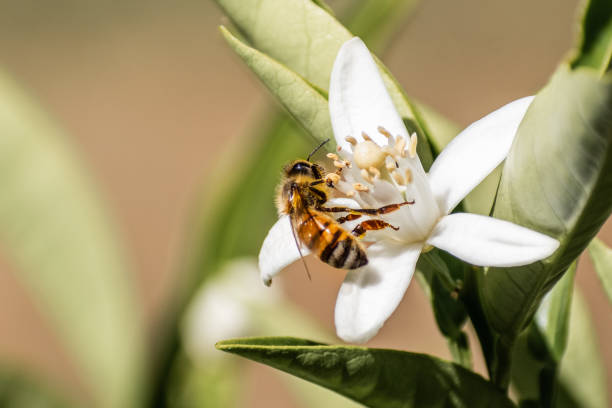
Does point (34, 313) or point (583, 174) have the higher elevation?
point (583, 174)

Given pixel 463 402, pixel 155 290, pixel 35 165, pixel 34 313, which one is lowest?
pixel 155 290

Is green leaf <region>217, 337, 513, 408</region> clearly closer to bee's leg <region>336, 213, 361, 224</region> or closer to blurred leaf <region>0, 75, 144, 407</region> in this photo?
bee's leg <region>336, 213, 361, 224</region>

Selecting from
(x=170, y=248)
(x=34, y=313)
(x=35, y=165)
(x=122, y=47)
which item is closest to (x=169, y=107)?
(x=122, y=47)

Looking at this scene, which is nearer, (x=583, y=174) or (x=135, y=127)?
(x=583, y=174)

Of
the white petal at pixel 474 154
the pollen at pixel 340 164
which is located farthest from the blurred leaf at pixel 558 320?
the pollen at pixel 340 164

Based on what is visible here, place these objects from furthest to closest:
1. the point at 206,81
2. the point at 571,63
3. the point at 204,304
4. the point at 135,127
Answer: the point at 206,81, the point at 135,127, the point at 204,304, the point at 571,63

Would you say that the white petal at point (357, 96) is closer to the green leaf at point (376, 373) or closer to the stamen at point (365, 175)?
the stamen at point (365, 175)

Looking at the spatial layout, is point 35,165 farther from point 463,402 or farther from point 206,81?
point 206,81

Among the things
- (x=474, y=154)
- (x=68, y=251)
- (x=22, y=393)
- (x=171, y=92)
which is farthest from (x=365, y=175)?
(x=171, y=92)
